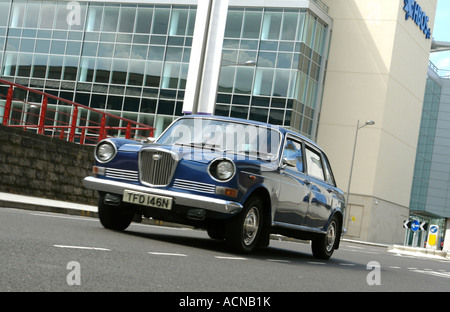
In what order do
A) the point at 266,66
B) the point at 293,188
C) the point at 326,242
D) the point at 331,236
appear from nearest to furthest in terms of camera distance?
the point at 293,188, the point at 326,242, the point at 331,236, the point at 266,66

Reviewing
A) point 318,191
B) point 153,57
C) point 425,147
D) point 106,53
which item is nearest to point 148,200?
point 318,191

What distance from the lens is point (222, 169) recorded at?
9211 mm

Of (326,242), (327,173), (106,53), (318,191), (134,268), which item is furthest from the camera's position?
(106,53)

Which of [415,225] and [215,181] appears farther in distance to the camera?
[415,225]

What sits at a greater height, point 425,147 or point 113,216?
point 425,147

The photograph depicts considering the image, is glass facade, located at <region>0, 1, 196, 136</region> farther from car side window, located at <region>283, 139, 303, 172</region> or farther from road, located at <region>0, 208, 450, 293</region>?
road, located at <region>0, 208, 450, 293</region>

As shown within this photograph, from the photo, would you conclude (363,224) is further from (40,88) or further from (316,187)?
(316,187)

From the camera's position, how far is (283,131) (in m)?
10.8

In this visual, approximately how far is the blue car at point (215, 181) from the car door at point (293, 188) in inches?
0.5

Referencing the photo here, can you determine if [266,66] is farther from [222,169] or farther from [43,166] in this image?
[222,169]

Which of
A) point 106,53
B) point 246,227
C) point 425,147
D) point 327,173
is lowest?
point 246,227

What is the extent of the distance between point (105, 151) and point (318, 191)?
3342 mm
